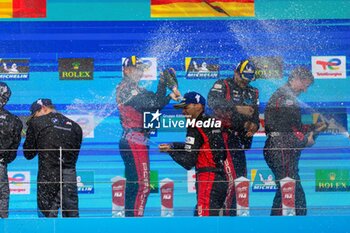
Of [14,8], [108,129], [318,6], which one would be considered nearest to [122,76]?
[108,129]

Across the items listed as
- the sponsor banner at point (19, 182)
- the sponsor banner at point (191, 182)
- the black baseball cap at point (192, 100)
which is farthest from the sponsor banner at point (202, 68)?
the sponsor banner at point (19, 182)

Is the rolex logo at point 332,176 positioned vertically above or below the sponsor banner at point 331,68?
below

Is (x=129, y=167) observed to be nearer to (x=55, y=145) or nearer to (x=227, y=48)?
(x=55, y=145)

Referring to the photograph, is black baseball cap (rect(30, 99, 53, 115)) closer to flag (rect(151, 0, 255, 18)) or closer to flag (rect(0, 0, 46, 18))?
flag (rect(0, 0, 46, 18))

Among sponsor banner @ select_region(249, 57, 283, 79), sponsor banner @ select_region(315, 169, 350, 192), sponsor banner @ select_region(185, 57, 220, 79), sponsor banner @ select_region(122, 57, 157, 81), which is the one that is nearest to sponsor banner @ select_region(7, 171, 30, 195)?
sponsor banner @ select_region(122, 57, 157, 81)

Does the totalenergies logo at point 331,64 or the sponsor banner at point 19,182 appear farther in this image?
the totalenergies logo at point 331,64

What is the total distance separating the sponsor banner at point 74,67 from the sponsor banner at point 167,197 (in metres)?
1.04

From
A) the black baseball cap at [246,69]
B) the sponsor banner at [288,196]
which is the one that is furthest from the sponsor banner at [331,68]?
the sponsor banner at [288,196]

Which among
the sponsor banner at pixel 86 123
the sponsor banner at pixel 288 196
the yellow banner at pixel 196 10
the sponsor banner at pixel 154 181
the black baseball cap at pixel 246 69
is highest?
the yellow banner at pixel 196 10

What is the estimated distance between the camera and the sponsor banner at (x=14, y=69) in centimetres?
729

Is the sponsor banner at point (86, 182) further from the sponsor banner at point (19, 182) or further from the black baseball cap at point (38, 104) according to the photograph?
the black baseball cap at point (38, 104)

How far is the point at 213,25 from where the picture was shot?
290 inches

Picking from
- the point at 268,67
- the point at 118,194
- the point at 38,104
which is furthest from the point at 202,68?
the point at 38,104

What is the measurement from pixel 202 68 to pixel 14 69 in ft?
4.74
